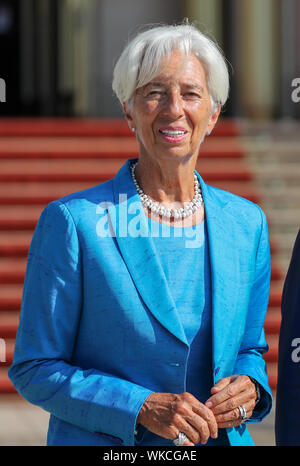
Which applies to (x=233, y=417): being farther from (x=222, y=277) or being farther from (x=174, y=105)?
(x=174, y=105)

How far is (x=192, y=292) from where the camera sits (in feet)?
7.08

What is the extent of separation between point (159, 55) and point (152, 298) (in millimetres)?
610

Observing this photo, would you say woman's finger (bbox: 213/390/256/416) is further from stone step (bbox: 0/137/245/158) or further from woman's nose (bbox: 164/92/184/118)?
stone step (bbox: 0/137/245/158)

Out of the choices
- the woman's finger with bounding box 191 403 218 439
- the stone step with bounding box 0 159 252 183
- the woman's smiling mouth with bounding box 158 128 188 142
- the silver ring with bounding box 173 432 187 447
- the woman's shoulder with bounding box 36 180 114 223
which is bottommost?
the stone step with bounding box 0 159 252 183

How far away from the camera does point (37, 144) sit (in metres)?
9.27

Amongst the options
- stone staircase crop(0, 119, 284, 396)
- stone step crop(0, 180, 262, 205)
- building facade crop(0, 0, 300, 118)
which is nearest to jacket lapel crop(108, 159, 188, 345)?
stone staircase crop(0, 119, 284, 396)

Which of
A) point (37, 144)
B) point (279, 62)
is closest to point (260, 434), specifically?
point (37, 144)

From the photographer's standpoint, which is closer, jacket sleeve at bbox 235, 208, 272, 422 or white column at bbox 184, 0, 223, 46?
jacket sleeve at bbox 235, 208, 272, 422

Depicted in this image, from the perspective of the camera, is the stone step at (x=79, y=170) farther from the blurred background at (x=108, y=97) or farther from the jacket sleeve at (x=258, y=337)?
the jacket sleeve at (x=258, y=337)

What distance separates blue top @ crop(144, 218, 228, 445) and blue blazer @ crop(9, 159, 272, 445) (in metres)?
0.03

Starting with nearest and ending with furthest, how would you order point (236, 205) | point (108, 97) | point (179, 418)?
1. point (179, 418)
2. point (236, 205)
3. point (108, 97)

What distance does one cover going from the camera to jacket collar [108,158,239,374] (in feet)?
6.88
